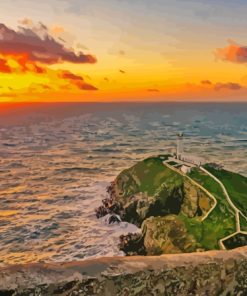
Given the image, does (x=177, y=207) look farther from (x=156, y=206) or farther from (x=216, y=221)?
(x=216, y=221)

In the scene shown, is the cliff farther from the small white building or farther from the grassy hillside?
the small white building

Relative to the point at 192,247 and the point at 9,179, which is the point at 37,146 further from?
the point at 192,247

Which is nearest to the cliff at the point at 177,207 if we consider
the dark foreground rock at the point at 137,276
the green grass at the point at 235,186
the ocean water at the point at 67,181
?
the green grass at the point at 235,186

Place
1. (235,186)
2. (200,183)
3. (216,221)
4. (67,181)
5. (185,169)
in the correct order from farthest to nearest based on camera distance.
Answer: (67,181)
(185,169)
(235,186)
(200,183)
(216,221)

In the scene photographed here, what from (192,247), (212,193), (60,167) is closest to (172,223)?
(192,247)

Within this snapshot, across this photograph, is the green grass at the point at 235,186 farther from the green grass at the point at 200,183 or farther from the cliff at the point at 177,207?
the green grass at the point at 200,183

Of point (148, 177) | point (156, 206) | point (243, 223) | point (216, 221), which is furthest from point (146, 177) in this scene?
point (243, 223)
